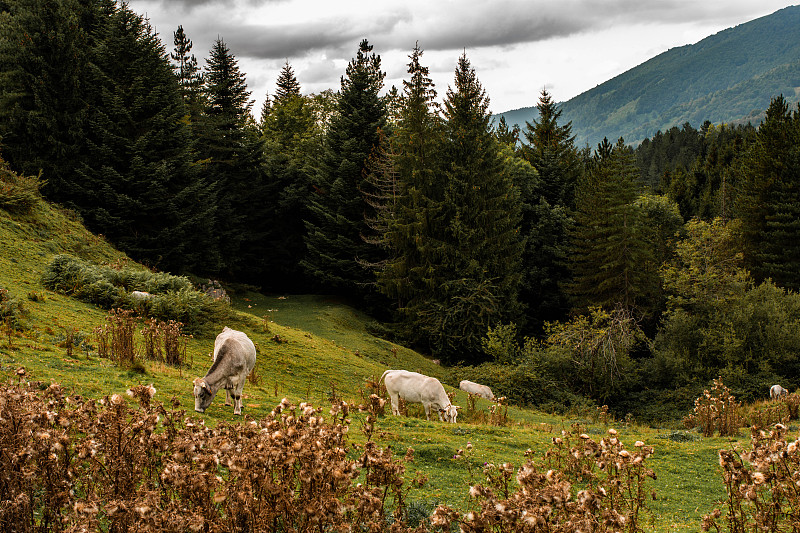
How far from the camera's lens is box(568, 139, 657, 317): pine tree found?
37.5m

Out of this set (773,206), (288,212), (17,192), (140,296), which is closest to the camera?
(140,296)

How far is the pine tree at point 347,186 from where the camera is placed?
4091 cm

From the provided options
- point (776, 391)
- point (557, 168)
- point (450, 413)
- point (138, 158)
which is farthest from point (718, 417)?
point (557, 168)

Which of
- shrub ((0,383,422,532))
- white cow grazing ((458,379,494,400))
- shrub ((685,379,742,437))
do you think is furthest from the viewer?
white cow grazing ((458,379,494,400))

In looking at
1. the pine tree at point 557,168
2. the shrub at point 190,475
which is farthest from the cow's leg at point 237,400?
the pine tree at point 557,168

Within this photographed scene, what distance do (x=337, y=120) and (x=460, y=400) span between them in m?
28.1

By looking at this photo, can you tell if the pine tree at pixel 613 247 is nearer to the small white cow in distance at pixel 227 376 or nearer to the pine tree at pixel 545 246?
the pine tree at pixel 545 246

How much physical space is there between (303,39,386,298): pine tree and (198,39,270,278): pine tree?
5.36 metres

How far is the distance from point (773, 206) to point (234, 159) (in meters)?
42.5

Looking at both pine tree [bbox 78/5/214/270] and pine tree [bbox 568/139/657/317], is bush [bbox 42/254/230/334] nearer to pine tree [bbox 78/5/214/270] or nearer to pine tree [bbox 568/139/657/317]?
pine tree [bbox 78/5/214/270]

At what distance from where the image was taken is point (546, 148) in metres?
48.6

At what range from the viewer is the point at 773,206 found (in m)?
41.3

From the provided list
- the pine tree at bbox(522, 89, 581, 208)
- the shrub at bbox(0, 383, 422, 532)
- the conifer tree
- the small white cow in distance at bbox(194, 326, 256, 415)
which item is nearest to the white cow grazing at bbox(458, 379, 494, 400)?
the small white cow in distance at bbox(194, 326, 256, 415)

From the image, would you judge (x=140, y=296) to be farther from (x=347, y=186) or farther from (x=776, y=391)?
(x=776, y=391)
